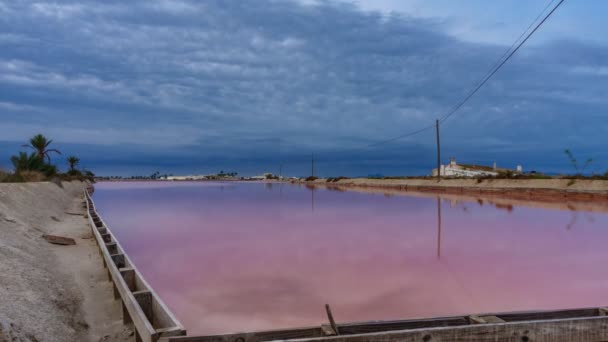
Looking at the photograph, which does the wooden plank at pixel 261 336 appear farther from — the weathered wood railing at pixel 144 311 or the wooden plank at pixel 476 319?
the wooden plank at pixel 476 319

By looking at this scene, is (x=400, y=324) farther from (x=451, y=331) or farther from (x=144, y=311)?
(x=144, y=311)

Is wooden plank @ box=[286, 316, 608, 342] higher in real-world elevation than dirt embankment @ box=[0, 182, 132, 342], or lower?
higher

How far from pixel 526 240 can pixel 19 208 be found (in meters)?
12.0

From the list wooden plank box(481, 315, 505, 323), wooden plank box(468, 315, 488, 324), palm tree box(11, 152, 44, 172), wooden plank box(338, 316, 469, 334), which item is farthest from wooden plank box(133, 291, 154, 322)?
palm tree box(11, 152, 44, 172)

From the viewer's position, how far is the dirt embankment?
3502 millimetres

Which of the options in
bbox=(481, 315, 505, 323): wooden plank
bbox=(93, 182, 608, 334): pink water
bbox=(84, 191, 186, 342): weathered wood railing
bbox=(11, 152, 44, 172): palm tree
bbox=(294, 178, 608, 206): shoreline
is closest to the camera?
bbox=(84, 191, 186, 342): weathered wood railing

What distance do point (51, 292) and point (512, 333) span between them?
178 inches

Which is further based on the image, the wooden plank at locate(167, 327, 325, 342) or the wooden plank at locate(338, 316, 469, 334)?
the wooden plank at locate(338, 316, 469, 334)

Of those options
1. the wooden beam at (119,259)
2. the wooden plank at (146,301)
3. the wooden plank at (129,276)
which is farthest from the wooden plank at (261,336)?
the wooden beam at (119,259)

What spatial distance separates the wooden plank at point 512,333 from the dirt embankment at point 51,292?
242 centimetres

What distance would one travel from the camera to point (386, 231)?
10.2 metres

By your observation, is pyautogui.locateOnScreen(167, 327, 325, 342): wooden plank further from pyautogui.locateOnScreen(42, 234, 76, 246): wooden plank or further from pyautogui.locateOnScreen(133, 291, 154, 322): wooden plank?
pyautogui.locateOnScreen(42, 234, 76, 246): wooden plank

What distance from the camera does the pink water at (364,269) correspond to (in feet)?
15.0

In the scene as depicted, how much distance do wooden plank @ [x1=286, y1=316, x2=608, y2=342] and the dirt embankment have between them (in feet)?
7.94
